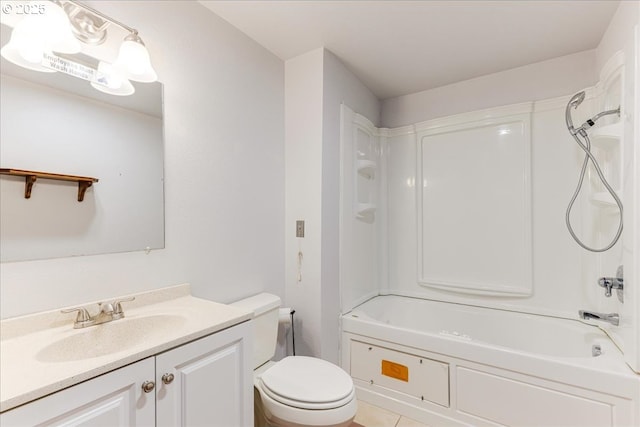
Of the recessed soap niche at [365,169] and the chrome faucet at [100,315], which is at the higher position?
the recessed soap niche at [365,169]

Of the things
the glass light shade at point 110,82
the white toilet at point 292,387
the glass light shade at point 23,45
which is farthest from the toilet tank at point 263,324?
the glass light shade at point 23,45

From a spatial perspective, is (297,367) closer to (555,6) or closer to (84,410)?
(84,410)

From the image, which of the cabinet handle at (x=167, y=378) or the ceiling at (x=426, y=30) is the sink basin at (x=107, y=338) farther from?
the ceiling at (x=426, y=30)

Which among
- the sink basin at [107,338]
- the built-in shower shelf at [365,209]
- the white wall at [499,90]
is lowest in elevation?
the sink basin at [107,338]

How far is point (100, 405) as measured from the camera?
2.71ft

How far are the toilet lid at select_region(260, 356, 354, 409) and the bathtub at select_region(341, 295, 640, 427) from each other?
2.05 feet

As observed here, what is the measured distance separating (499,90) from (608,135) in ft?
3.28

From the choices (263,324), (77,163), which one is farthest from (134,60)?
(263,324)

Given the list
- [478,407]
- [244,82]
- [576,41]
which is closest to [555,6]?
[576,41]

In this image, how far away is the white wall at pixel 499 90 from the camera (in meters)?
2.18

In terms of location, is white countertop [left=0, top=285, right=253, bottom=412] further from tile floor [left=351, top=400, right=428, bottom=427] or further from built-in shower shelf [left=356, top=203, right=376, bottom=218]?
built-in shower shelf [left=356, top=203, right=376, bottom=218]

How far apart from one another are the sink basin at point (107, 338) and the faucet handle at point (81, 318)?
22mm

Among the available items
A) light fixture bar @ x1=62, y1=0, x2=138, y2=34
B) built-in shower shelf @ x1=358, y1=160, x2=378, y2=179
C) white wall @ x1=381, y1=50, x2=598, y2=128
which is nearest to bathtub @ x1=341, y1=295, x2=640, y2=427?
built-in shower shelf @ x1=358, y1=160, x2=378, y2=179

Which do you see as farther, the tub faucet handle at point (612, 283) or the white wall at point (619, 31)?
the tub faucet handle at point (612, 283)
